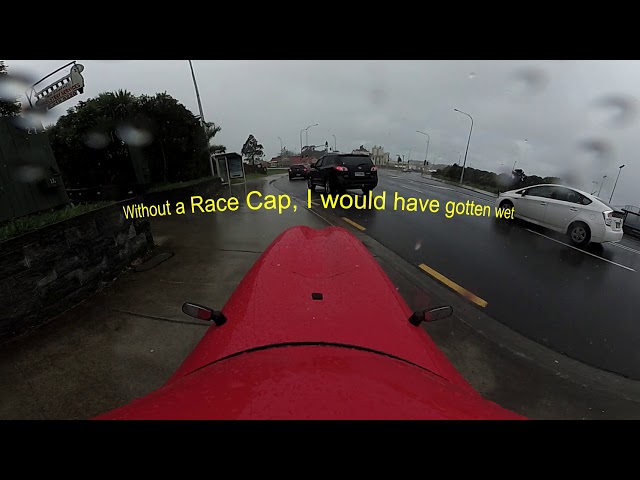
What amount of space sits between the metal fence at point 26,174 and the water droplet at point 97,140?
8.31 meters

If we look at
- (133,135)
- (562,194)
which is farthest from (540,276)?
(133,135)

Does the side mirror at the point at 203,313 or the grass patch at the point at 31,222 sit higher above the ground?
the side mirror at the point at 203,313

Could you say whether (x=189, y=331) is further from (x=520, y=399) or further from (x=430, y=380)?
(x=520, y=399)

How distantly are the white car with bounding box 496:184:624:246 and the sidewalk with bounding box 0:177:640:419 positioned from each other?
5814 millimetres

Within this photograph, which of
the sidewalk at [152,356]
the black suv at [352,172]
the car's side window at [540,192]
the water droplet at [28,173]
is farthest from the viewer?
the black suv at [352,172]

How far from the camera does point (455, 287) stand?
5.29 metres

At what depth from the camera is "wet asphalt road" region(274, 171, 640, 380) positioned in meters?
3.97

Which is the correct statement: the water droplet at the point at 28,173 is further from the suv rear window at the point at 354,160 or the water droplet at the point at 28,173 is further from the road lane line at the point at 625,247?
the road lane line at the point at 625,247

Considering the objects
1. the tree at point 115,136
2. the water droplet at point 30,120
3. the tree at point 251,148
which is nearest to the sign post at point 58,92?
the water droplet at point 30,120

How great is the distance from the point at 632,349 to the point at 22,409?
6.96 m

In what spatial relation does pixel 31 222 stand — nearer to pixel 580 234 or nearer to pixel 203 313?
pixel 203 313

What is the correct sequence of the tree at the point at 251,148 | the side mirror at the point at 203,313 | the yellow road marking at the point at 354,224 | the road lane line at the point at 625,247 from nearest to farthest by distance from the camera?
the side mirror at the point at 203,313
the road lane line at the point at 625,247
the yellow road marking at the point at 354,224
the tree at the point at 251,148

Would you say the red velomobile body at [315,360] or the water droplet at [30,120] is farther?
the water droplet at [30,120]

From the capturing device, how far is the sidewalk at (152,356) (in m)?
2.83
